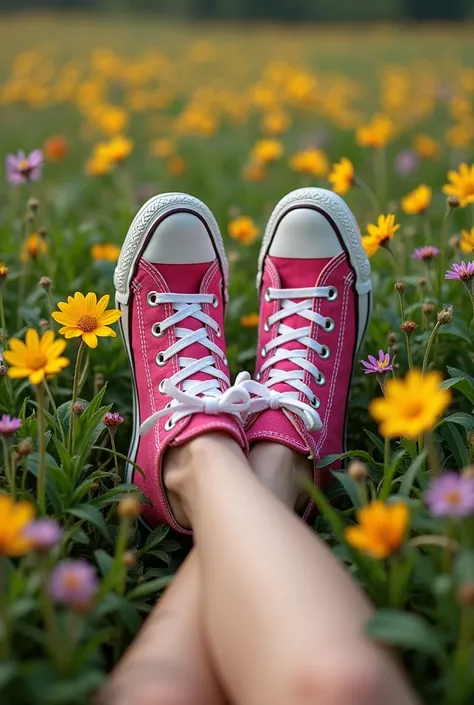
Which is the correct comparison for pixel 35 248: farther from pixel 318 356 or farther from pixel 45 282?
pixel 318 356

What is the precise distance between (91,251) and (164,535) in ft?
2.91

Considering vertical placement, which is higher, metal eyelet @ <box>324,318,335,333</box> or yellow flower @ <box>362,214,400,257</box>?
yellow flower @ <box>362,214,400,257</box>

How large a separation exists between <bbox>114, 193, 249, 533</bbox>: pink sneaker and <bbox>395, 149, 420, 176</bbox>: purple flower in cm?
152

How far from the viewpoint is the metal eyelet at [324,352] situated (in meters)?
1.26

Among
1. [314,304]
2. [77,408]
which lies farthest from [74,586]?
[314,304]

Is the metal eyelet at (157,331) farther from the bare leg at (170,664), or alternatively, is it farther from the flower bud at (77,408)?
the bare leg at (170,664)

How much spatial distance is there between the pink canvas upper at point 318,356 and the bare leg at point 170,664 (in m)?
0.32

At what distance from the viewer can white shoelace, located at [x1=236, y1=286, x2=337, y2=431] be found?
1119mm

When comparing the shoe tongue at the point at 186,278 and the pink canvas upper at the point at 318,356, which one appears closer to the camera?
the pink canvas upper at the point at 318,356

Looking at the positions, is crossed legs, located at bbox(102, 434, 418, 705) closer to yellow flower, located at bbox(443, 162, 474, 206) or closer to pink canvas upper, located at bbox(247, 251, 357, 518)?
pink canvas upper, located at bbox(247, 251, 357, 518)

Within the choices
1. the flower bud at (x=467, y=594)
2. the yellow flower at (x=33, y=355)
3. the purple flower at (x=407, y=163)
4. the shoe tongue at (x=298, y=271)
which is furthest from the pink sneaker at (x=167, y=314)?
the purple flower at (x=407, y=163)

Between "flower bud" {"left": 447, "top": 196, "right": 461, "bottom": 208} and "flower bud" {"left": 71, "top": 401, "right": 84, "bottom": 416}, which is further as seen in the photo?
"flower bud" {"left": 447, "top": 196, "right": 461, "bottom": 208}

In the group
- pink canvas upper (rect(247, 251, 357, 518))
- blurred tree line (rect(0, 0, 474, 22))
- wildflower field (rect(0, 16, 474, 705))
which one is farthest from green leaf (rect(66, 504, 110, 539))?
blurred tree line (rect(0, 0, 474, 22))

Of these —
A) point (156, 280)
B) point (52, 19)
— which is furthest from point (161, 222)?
point (52, 19)
